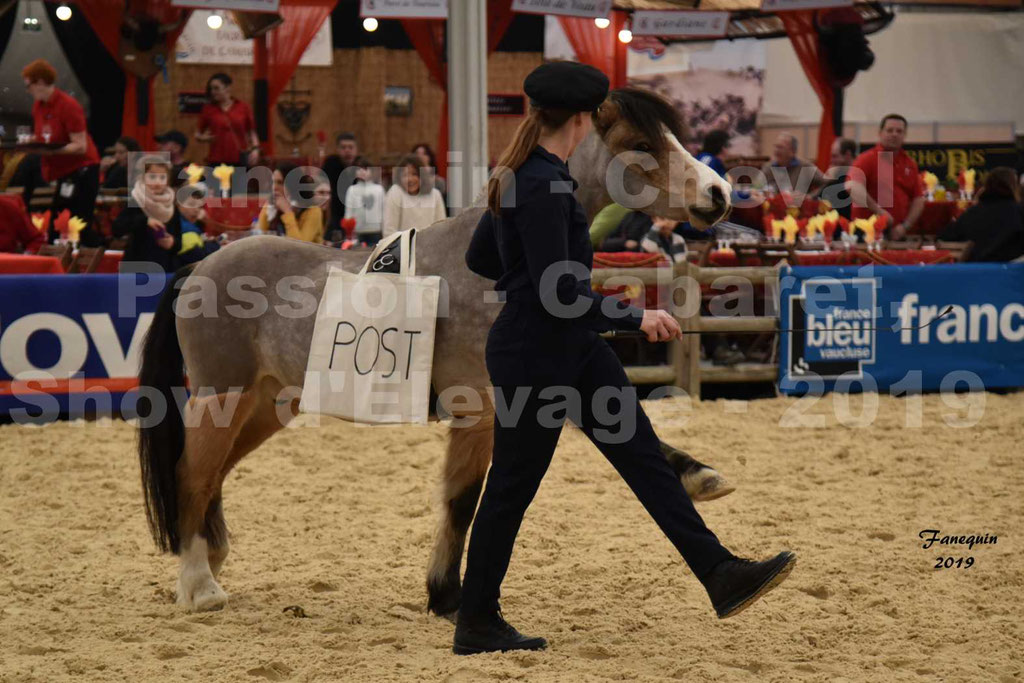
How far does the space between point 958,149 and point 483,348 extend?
14578 millimetres

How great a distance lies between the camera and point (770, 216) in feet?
34.9

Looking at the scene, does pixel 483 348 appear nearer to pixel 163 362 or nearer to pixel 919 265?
pixel 163 362

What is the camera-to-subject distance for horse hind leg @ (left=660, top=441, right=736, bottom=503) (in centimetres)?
354

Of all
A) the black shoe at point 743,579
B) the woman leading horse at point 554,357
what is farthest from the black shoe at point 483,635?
the black shoe at point 743,579

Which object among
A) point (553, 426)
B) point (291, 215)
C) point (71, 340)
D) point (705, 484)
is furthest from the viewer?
point (291, 215)

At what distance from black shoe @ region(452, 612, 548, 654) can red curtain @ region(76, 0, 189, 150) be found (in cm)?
1200

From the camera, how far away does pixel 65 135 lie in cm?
1015

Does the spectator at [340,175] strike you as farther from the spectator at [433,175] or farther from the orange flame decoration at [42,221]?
the orange flame decoration at [42,221]

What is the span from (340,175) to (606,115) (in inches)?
332

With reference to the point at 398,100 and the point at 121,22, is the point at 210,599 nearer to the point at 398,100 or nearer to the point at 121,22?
the point at 121,22

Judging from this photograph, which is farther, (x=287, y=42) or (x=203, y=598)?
(x=287, y=42)

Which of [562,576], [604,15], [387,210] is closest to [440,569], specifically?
[562,576]

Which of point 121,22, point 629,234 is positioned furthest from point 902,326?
point 121,22

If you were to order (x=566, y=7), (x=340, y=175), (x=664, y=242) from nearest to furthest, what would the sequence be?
1. (x=664, y=242)
2. (x=340, y=175)
3. (x=566, y=7)
